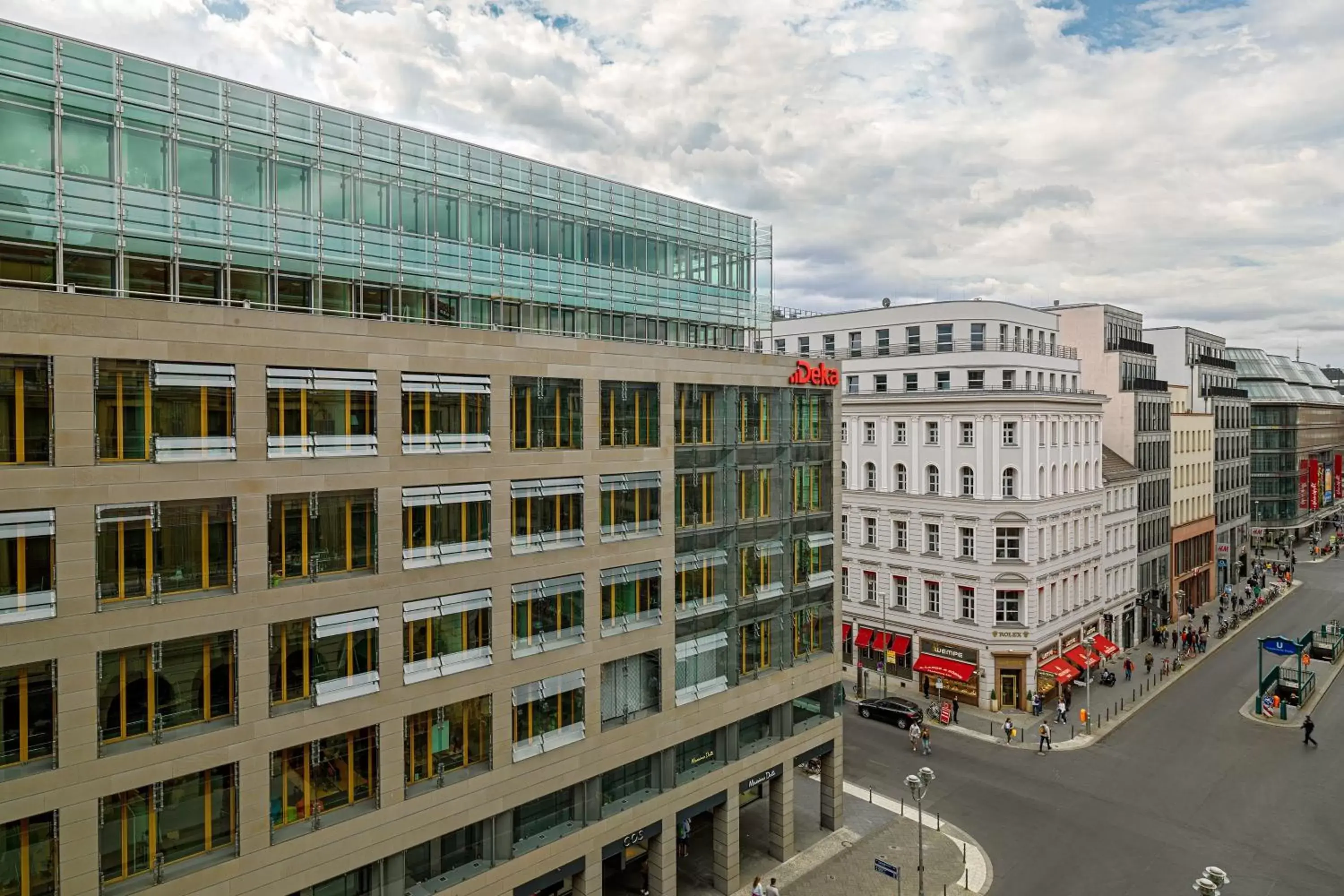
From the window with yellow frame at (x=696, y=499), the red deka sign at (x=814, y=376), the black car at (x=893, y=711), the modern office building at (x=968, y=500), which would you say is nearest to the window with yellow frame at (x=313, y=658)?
the window with yellow frame at (x=696, y=499)

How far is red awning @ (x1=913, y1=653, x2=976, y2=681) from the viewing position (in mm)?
53688

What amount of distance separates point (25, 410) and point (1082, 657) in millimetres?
59718

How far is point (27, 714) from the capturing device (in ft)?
59.7

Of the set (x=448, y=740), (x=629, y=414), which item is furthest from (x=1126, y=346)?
(x=448, y=740)

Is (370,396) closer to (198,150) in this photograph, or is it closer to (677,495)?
(198,150)

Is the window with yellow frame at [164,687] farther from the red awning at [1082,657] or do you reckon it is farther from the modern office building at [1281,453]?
the modern office building at [1281,453]

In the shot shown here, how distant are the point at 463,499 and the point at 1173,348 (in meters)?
85.1

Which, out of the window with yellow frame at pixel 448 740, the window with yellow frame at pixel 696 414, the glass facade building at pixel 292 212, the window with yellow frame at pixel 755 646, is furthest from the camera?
the window with yellow frame at pixel 755 646

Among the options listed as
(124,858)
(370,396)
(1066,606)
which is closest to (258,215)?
(370,396)

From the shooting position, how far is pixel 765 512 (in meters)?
35.3

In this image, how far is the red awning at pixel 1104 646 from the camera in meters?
59.4

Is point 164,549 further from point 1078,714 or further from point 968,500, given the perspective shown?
point 1078,714

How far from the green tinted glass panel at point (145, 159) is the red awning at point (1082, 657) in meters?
56.2

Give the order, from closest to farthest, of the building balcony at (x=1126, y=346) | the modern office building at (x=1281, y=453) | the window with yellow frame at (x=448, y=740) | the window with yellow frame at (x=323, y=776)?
the window with yellow frame at (x=323, y=776) < the window with yellow frame at (x=448, y=740) < the building balcony at (x=1126, y=346) < the modern office building at (x=1281, y=453)
